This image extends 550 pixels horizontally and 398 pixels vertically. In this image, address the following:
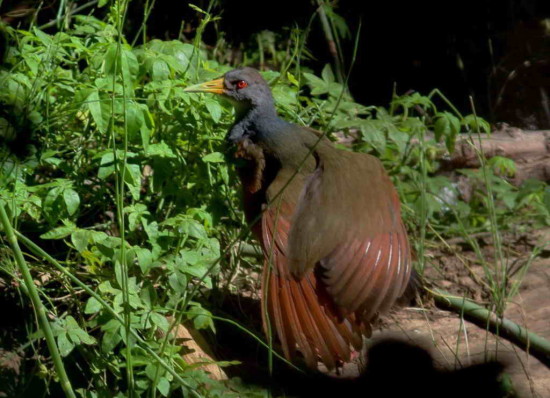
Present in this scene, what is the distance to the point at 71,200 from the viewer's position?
11.1ft

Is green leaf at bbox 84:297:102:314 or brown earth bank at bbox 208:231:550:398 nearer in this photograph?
green leaf at bbox 84:297:102:314

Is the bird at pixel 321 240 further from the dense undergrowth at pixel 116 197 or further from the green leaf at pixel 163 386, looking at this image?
the green leaf at pixel 163 386

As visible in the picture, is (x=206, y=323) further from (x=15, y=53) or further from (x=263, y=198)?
(x=15, y=53)

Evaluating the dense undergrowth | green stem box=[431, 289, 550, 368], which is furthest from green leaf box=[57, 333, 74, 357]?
green stem box=[431, 289, 550, 368]

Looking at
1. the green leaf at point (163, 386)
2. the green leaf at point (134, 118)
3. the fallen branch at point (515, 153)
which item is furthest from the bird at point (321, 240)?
the fallen branch at point (515, 153)

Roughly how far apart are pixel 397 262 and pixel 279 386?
2.19 feet

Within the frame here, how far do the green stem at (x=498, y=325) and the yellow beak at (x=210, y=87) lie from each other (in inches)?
54.3

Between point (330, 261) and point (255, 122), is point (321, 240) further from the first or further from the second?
point (255, 122)

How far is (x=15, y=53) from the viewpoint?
3.76 metres

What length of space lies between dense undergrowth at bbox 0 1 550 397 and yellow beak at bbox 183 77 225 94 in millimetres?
39

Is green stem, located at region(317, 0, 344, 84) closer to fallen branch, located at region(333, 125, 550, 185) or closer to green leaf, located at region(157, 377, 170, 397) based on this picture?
fallen branch, located at region(333, 125, 550, 185)

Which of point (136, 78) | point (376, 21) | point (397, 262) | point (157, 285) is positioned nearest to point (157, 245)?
point (157, 285)

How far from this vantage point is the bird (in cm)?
338

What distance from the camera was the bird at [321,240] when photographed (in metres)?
3.38
